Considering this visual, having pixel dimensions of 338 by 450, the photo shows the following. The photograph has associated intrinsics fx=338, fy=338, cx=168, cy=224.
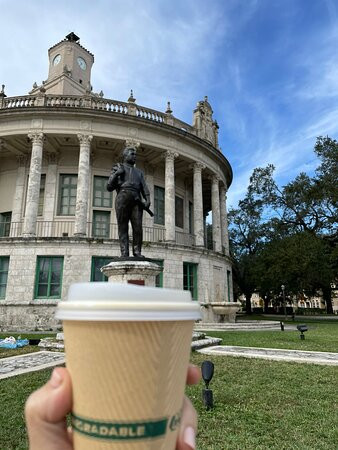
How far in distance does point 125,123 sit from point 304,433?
21585 mm

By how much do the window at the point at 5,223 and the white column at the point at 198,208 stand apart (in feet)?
43.1

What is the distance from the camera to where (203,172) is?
27719 millimetres

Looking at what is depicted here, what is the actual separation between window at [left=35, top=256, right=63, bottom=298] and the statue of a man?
11.3 meters

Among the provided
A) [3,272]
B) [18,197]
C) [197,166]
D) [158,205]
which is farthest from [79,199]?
[197,166]

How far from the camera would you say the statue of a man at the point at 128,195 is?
9266mm

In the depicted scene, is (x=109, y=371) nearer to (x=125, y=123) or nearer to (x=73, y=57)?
(x=125, y=123)

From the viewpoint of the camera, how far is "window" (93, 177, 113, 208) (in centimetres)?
2372

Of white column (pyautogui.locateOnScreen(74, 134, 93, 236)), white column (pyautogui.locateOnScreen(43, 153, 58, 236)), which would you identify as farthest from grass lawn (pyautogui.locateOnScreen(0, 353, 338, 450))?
white column (pyautogui.locateOnScreen(43, 153, 58, 236))

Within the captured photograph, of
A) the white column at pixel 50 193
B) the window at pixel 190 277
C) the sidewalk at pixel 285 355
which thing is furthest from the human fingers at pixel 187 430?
the white column at pixel 50 193

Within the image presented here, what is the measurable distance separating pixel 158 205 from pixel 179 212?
2.51 m

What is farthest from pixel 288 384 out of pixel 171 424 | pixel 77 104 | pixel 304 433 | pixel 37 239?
pixel 77 104

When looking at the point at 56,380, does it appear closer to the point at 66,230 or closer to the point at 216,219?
the point at 66,230

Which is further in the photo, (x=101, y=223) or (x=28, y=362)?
A: (x=101, y=223)

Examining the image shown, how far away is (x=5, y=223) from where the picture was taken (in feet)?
77.7
